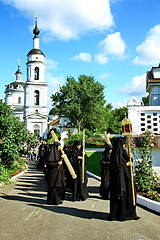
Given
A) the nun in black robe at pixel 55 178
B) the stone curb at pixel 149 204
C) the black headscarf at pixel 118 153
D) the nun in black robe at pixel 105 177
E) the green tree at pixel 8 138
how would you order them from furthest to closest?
1. the green tree at pixel 8 138
2. the nun in black robe at pixel 105 177
3. the nun in black robe at pixel 55 178
4. the stone curb at pixel 149 204
5. the black headscarf at pixel 118 153

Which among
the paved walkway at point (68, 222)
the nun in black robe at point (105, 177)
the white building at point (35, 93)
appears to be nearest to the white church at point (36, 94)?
the white building at point (35, 93)

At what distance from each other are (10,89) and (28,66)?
24.3 metres

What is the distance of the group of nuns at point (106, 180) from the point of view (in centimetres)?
607

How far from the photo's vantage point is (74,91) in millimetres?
47375

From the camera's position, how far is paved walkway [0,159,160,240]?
5.25m

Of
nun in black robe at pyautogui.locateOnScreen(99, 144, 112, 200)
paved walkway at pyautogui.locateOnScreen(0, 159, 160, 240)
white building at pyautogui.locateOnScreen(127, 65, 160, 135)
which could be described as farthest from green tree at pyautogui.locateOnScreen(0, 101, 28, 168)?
white building at pyautogui.locateOnScreen(127, 65, 160, 135)

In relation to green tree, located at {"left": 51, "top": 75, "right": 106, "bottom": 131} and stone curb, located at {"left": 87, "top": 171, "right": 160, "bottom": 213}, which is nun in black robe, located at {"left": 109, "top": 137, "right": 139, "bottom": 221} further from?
green tree, located at {"left": 51, "top": 75, "right": 106, "bottom": 131}

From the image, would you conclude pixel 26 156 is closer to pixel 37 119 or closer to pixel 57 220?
pixel 57 220

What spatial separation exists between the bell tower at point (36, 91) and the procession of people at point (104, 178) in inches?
2061

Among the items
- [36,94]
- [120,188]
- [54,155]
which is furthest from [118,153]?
[36,94]

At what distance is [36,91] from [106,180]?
54774 mm

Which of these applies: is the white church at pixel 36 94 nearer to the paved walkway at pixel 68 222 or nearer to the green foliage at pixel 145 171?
the green foliage at pixel 145 171

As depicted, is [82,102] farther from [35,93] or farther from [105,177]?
[105,177]

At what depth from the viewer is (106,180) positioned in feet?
29.3
